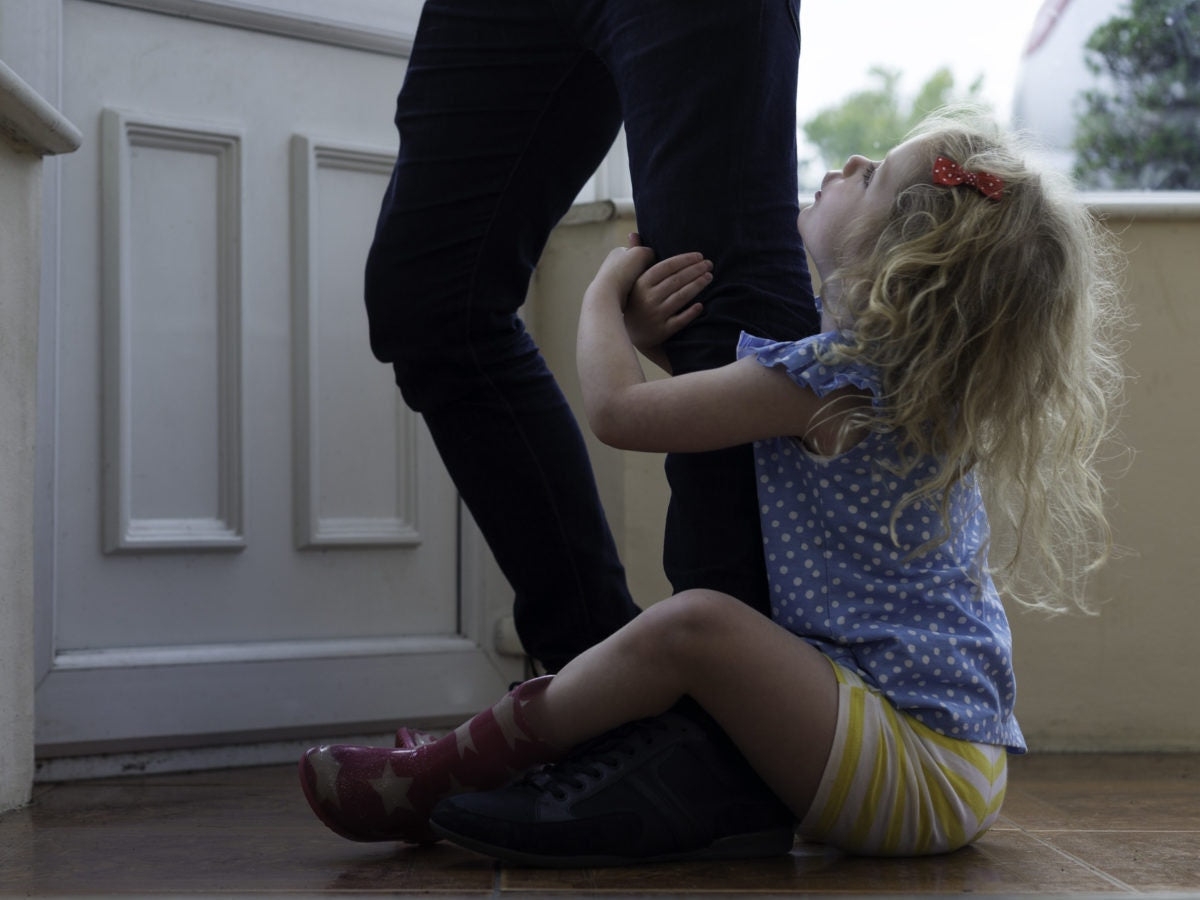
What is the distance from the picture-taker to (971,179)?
95 cm

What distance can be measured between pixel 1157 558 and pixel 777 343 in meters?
0.94

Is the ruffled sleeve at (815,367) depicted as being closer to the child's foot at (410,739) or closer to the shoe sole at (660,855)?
the shoe sole at (660,855)

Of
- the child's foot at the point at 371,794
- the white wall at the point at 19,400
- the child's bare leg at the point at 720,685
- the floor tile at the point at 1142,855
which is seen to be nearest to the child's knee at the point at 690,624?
the child's bare leg at the point at 720,685

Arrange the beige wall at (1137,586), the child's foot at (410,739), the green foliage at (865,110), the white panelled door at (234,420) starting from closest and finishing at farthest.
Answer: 1. the child's foot at (410,739)
2. the white panelled door at (234,420)
3. the beige wall at (1137,586)
4. the green foliage at (865,110)

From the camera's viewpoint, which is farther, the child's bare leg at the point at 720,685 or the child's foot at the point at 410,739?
the child's foot at the point at 410,739

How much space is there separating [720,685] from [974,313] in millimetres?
334

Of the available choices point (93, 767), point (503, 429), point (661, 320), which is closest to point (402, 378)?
point (503, 429)

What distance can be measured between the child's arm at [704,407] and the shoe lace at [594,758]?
21 centimetres

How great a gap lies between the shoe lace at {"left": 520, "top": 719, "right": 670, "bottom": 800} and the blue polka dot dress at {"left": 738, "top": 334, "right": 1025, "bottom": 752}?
0.45 feet

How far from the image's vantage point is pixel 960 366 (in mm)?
942

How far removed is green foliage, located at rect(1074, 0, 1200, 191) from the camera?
73.5 inches

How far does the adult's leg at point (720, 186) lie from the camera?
3.11 ft

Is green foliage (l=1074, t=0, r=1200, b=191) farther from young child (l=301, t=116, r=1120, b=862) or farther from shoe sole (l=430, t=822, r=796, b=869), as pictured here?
shoe sole (l=430, t=822, r=796, b=869)

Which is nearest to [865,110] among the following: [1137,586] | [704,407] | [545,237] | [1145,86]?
[1145,86]
